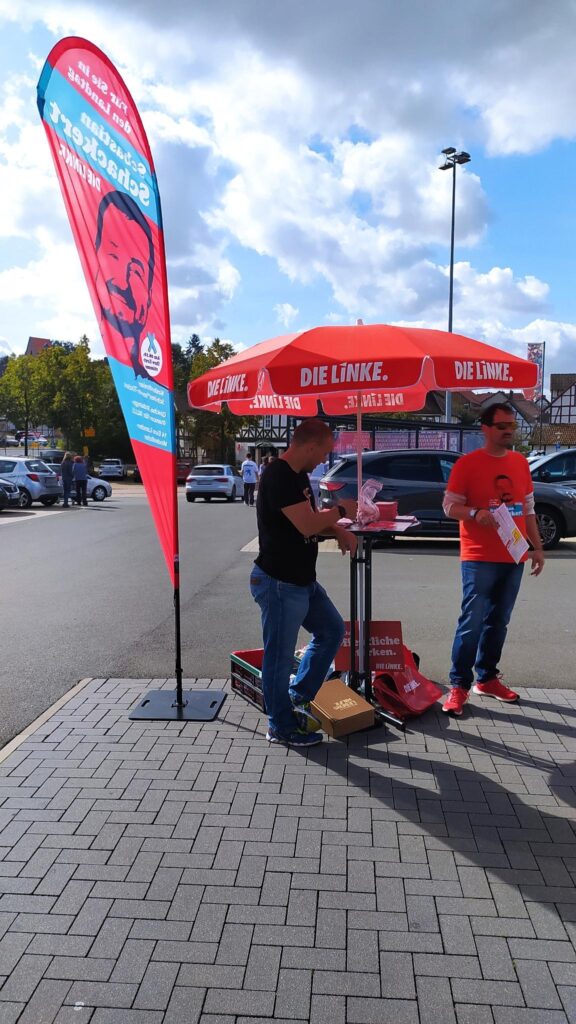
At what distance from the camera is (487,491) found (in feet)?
15.3

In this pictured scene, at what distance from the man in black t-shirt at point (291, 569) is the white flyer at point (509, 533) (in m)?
0.95

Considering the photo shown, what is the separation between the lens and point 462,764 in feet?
12.8

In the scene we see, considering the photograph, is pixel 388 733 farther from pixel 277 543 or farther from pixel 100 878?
pixel 100 878

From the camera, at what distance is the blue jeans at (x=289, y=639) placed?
400 centimetres

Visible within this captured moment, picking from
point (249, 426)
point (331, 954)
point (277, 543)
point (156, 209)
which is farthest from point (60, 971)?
point (249, 426)

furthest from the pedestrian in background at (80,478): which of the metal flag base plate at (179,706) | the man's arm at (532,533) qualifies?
the man's arm at (532,533)

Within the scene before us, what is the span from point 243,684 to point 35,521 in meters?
15.1

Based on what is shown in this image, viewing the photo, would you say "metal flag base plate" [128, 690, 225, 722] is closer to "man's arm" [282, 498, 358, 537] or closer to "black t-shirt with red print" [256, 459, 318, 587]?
"black t-shirt with red print" [256, 459, 318, 587]

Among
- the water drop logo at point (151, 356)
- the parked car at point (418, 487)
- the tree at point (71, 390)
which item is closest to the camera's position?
the water drop logo at point (151, 356)

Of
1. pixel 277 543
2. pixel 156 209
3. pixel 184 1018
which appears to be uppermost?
pixel 156 209

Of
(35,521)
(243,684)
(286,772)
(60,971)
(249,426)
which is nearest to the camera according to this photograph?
(60,971)

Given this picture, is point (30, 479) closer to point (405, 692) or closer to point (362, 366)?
point (405, 692)

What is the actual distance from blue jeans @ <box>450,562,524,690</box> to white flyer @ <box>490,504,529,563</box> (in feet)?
0.43

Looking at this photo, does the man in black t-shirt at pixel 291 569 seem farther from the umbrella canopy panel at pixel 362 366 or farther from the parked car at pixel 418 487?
the parked car at pixel 418 487
